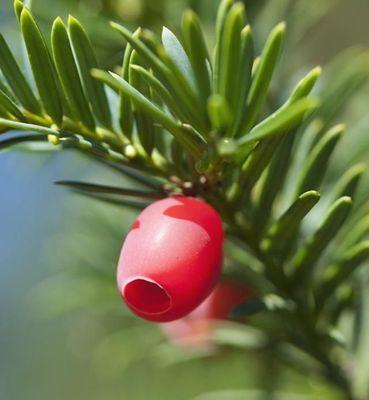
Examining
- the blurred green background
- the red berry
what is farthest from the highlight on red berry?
the red berry

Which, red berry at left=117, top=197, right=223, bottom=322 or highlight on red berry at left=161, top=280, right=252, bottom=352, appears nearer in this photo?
red berry at left=117, top=197, right=223, bottom=322

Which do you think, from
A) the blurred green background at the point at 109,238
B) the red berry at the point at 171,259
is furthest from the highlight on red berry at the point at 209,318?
the red berry at the point at 171,259

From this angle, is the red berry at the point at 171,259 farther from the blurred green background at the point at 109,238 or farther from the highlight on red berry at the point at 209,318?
the highlight on red berry at the point at 209,318

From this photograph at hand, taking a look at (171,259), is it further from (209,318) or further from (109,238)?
(109,238)

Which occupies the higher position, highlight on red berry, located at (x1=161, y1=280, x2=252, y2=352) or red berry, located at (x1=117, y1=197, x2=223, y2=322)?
red berry, located at (x1=117, y1=197, x2=223, y2=322)

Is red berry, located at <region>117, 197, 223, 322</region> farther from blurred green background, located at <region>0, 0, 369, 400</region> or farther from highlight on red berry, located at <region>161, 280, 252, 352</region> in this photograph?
highlight on red berry, located at <region>161, 280, 252, 352</region>
